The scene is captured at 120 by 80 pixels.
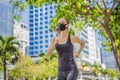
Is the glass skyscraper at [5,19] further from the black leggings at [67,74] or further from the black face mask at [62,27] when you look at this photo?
the black leggings at [67,74]

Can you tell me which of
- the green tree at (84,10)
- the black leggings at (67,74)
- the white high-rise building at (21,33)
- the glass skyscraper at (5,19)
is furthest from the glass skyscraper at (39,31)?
the black leggings at (67,74)

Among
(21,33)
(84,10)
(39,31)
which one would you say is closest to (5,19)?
(21,33)

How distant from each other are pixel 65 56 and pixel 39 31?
16957cm

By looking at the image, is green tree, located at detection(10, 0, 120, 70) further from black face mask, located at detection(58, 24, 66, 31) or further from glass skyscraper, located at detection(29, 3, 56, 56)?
glass skyscraper, located at detection(29, 3, 56, 56)

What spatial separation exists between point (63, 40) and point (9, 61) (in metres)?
39.8

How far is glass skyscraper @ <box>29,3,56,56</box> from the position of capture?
555 feet

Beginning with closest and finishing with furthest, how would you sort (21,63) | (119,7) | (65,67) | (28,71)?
(65,67) < (119,7) < (21,63) < (28,71)

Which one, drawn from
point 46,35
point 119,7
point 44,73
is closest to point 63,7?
point 119,7

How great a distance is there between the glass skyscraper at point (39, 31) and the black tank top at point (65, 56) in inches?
6279

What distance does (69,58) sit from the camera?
4.71 metres

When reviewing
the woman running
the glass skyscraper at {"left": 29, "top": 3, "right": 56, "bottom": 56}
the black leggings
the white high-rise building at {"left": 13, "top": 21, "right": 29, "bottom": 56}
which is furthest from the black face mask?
the glass skyscraper at {"left": 29, "top": 3, "right": 56, "bottom": 56}

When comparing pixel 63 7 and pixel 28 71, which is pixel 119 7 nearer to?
pixel 63 7

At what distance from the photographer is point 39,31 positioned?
17388 cm

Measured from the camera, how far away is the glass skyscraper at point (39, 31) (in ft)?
555
